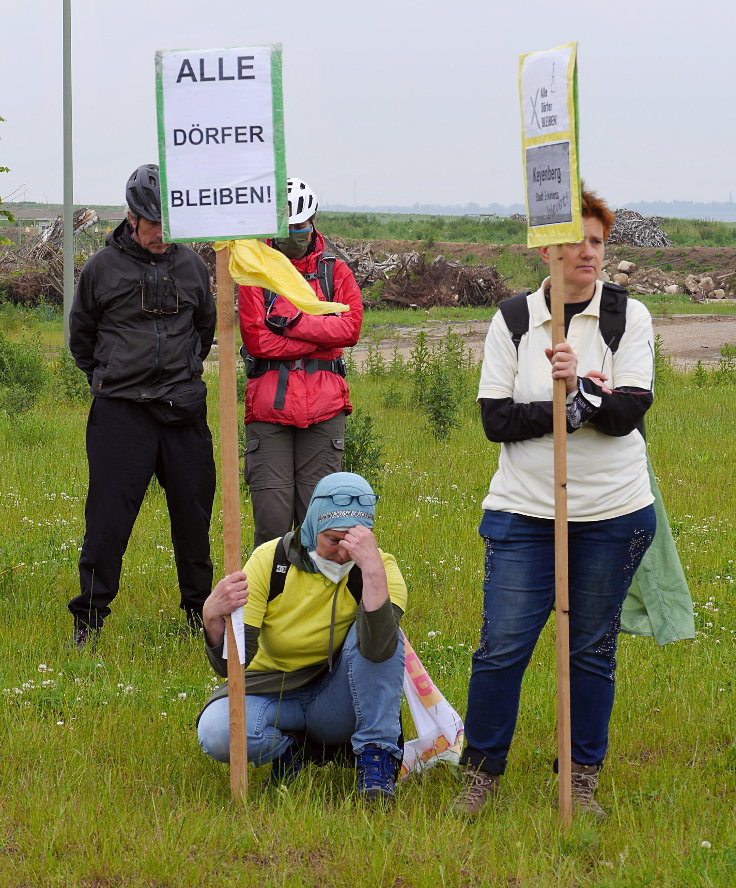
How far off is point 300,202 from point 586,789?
292 centimetres

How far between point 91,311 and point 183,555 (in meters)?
1.29

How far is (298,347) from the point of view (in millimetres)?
5664

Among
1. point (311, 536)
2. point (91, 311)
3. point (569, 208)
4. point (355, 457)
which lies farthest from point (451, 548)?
point (569, 208)

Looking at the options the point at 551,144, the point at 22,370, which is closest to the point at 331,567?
the point at 551,144

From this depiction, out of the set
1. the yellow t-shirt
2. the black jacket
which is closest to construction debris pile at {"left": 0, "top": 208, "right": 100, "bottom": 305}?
the black jacket

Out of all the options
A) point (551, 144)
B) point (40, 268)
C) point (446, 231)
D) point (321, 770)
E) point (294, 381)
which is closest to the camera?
point (551, 144)

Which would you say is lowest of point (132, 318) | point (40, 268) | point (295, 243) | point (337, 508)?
point (337, 508)

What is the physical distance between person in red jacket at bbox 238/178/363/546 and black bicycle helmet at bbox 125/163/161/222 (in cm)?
61

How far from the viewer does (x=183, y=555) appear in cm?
593

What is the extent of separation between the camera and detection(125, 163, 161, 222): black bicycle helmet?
5.27 metres

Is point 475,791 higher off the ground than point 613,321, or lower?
lower

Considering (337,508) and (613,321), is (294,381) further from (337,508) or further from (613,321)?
(613,321)

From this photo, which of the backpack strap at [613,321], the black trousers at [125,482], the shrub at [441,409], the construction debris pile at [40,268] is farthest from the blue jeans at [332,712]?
the construction debris pile at [40,268]

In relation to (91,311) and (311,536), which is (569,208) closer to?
(311,536)
